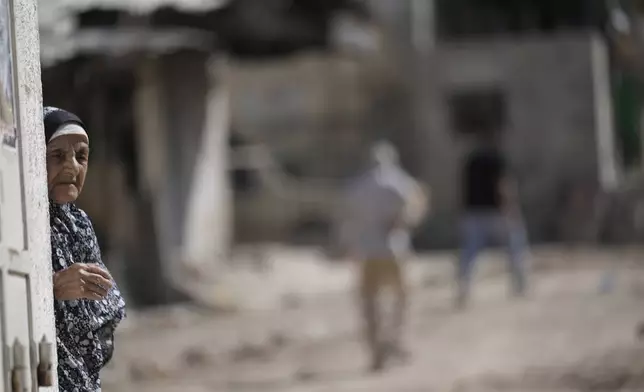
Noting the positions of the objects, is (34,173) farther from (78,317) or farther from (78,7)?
(78,7)

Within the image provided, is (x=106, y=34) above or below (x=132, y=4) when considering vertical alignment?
below

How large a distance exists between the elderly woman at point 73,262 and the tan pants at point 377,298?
808 cm

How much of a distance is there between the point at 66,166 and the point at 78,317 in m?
0.45

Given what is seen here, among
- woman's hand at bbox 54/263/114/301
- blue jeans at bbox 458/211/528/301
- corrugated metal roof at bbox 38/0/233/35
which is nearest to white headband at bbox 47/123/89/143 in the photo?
woman's hand at bbox 54/263/114/301

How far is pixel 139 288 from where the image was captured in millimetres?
16266

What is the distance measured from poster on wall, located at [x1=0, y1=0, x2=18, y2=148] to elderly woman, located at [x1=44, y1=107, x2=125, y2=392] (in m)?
0.33

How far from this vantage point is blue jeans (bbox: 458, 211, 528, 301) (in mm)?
15500

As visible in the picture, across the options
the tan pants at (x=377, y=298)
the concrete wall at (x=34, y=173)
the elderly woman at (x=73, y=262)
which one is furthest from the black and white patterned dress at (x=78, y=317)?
the tan pants at (x=377, y=298)

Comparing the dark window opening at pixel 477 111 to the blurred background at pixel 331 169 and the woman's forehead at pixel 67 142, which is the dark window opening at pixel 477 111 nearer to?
the blurred background at pixel 331 169

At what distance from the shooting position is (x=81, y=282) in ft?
14.1

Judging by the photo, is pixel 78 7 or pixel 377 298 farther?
pixel 78 7

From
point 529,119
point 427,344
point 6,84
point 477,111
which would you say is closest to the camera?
point 6,84

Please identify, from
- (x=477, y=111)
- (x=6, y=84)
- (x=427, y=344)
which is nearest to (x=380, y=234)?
(x=427, y=344)

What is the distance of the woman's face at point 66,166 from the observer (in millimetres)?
4438
